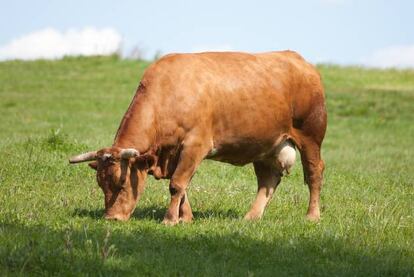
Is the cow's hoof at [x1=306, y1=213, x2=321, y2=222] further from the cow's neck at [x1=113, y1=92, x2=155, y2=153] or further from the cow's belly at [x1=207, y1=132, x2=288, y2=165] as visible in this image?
the cow's neck at [x1=113, y1=92, x2=155, y2=153]

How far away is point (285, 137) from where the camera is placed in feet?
33.5

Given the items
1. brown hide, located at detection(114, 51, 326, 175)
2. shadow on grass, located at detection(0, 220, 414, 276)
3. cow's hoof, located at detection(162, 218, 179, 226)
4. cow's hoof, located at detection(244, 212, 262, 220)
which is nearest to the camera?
shadow on grass, located at detection(0, 220, 414, 276)

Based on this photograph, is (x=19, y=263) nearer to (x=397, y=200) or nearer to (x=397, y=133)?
(x=397, y=200)

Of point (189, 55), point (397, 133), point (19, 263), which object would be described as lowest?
point (397, 133)

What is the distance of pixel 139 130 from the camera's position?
906cm

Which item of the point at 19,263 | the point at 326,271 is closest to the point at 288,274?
the point at 326,271

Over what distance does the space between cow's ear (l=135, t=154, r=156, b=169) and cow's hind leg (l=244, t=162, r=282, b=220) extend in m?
1.61

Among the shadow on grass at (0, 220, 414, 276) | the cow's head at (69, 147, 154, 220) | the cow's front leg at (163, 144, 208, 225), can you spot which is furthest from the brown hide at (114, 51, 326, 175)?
the shadow on grass at (0, 220, 414, 276)

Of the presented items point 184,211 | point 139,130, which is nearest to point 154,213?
point 184,211

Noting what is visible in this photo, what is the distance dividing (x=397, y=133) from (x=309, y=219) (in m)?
15.0

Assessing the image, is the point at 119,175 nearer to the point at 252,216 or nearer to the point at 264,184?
the point at 252,216

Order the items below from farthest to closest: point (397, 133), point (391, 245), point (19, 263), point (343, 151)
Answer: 1. point (397, 133)
2. point (343, 151)
3. point (391, 245)
4. point (19, 263)

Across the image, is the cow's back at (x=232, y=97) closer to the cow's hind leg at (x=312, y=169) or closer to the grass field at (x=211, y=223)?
the cow's hind leg at (x=312, y=169)

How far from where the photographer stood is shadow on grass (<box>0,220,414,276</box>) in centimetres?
667
